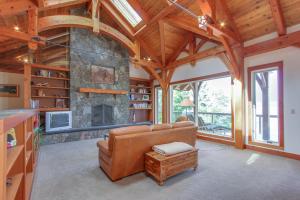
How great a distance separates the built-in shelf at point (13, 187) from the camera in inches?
53.3

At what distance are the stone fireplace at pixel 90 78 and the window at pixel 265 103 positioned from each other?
508 centimetres

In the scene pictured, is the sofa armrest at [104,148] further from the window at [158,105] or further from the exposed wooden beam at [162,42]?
the window at [158,105]

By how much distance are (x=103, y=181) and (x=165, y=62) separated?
5.91 meters

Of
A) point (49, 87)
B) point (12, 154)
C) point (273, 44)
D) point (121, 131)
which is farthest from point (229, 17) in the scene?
point (49, 87)

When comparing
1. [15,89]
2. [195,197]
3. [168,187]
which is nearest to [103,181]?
[168,187]

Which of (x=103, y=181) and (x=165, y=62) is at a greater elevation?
(x=165, y=62)

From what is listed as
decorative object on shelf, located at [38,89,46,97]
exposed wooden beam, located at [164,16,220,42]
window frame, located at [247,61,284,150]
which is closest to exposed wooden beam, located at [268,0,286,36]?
window frame, located at [247,61,284,150]

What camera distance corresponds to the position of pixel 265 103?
4.54m

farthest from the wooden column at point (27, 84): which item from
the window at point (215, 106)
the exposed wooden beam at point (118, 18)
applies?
the window at point (215, 106)

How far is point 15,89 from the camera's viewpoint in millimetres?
6078

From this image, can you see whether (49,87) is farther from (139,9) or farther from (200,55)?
(200,55)

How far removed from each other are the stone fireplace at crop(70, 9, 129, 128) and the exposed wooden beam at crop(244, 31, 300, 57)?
5045 mm

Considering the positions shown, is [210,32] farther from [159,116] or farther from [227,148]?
[159,116]

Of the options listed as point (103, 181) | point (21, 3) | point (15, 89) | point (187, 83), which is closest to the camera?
point (103, 181)
